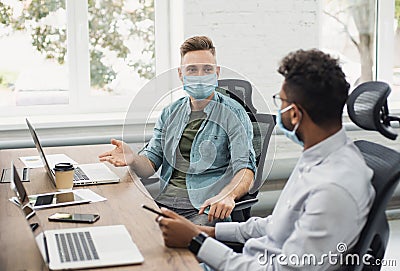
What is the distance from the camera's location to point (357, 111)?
5.98ft

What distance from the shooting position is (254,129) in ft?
8.65

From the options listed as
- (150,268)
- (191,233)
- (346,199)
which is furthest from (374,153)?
(150,268)

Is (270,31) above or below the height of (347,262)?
above

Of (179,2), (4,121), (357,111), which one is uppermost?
(179,2)

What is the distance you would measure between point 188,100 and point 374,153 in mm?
945

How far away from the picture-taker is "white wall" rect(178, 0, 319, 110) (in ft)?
12.9

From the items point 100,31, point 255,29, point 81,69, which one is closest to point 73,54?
point 81,69

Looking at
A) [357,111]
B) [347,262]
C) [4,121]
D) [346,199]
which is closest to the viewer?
[346,199]

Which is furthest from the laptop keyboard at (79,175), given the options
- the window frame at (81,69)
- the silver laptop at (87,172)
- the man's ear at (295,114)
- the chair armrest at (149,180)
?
the window frame at (81,69)

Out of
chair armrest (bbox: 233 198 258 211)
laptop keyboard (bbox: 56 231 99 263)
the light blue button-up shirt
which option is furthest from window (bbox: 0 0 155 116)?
laptop keyboard (bbox: 56 231 99 263)

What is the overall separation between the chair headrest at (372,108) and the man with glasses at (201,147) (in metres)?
0.73

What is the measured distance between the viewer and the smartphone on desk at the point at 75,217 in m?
1.97

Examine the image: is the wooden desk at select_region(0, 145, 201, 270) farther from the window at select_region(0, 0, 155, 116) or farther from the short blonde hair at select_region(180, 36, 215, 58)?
the window at select_region(0, 0, 155, 116)

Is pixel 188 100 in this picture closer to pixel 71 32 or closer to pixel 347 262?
pixel 347 262
